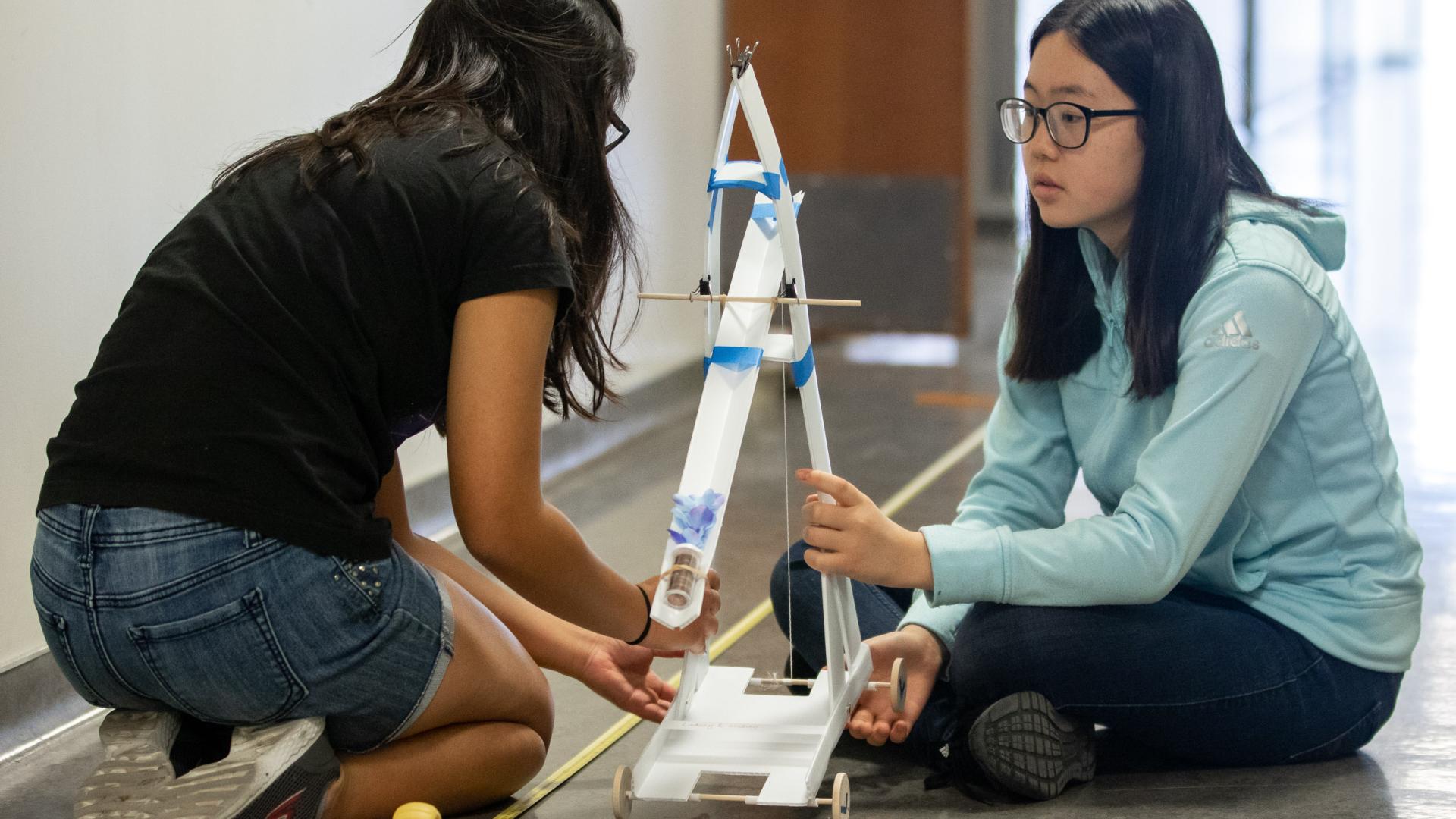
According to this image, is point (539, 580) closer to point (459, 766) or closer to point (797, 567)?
point (459, 766)

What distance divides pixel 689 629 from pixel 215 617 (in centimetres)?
50

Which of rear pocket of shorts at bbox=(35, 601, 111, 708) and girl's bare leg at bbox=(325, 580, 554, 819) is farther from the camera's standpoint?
girl's bare leg at bbox=(325, 580, 554, 819)

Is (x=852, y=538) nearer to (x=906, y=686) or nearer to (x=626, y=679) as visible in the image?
(x=906, y=686)

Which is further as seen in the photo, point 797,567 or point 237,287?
point 797,567

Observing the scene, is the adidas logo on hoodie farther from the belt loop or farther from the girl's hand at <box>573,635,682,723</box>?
the belt loop

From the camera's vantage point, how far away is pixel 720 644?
7.26 ft

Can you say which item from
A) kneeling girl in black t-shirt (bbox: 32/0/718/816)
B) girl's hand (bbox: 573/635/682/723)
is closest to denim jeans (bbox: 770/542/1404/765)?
girl's hand (bbox: 573/635/682/723)

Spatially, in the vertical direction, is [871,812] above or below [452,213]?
below

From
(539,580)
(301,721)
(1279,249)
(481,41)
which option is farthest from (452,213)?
(1279,249)

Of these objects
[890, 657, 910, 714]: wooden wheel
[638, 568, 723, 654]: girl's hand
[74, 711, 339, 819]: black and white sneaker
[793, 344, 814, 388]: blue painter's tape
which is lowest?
[890, 657, 910, 714]: wooden wheel

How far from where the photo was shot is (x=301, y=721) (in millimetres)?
1441

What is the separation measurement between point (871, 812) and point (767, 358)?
49cm

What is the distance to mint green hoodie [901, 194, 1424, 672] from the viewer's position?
1.57 meters

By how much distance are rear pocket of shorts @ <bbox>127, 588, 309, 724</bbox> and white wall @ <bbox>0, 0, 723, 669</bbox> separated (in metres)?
0.67
